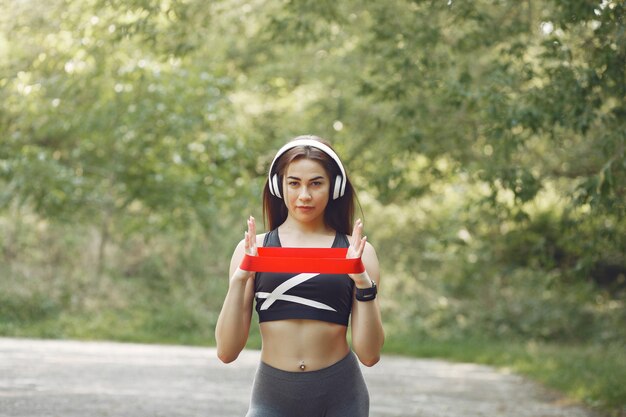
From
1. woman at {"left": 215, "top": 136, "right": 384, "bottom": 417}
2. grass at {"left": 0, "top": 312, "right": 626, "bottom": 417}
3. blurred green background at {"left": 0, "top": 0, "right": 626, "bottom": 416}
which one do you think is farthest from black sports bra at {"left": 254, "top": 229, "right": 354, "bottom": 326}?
grass at {"left": 0, "top": 312, "right": 626, "bottom": 417}

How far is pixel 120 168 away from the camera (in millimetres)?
19672

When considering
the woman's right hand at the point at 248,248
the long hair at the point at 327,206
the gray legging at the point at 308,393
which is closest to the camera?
the woman's right hand at the point at 248,248

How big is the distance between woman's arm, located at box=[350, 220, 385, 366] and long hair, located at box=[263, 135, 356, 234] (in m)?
0.18

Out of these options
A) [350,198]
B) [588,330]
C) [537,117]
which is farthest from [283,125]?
[350,198]

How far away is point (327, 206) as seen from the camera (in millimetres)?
3871

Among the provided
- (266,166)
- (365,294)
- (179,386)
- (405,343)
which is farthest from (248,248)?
(405,343)

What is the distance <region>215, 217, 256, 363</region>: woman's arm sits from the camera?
3.54 metres

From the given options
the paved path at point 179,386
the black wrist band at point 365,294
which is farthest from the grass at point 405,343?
the black wrist band at point 365,294

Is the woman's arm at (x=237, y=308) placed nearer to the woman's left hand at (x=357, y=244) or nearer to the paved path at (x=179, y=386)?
the woman's left hand at (x=357, y=244)

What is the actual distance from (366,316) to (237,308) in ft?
→ 1.44

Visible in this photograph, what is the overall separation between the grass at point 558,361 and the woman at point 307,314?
714cm

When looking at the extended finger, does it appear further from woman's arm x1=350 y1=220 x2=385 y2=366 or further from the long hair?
the long hair

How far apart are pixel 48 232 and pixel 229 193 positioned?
13.7ft

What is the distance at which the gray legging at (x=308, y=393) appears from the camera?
3.64m
